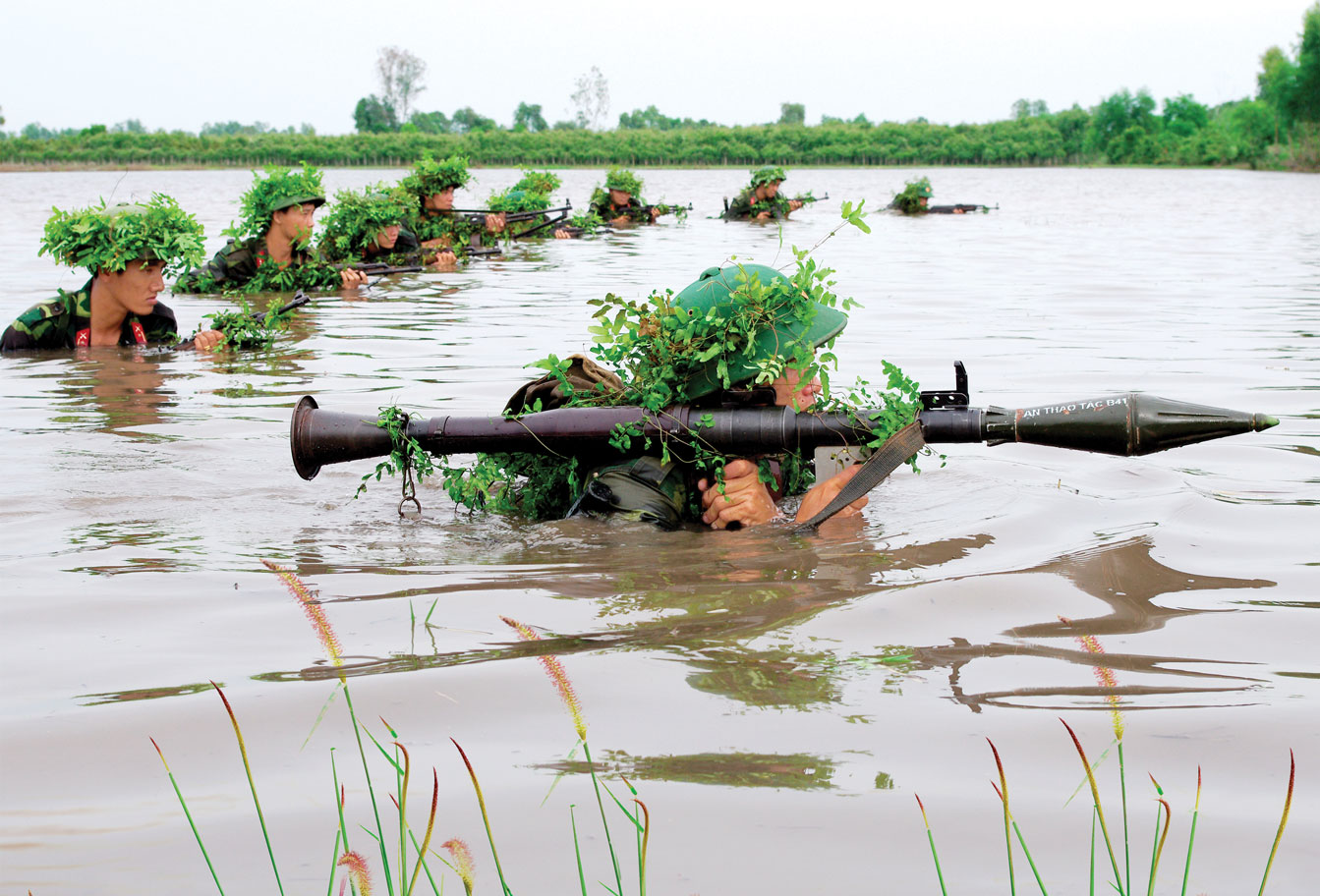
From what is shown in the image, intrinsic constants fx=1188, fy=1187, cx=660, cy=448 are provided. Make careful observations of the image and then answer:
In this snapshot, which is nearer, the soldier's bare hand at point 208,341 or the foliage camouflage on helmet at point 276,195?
the soldier's bare hand at point 208,341

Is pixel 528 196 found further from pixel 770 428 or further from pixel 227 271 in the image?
pixel 770 428

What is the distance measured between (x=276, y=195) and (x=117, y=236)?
175 inches

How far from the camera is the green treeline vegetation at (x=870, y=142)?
70.5 metres

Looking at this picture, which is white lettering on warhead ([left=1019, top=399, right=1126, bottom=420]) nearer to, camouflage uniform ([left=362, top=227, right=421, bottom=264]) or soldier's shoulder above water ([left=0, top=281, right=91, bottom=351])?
soldier's shoulder above water ([left=0, top=281, right=91, bottom=351])

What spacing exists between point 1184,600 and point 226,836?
104 inches

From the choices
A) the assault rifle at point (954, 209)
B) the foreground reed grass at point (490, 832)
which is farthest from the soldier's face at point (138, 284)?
the assault rifle at point (954, 209)

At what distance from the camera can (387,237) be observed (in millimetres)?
15945

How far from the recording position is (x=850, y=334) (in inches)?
397

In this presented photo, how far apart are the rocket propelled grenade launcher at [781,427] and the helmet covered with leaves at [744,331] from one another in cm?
17

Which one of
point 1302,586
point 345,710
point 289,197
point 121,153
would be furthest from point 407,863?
point 121,153

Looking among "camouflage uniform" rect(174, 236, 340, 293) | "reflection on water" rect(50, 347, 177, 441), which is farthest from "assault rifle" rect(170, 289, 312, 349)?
"camouflage uniform" rect(174, 236, 340, 293)

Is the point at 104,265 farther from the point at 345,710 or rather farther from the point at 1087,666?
the point at 1087,666

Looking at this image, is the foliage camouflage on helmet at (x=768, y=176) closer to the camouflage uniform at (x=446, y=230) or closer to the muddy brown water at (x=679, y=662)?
the camouflage uniform at (x=446, y=230)

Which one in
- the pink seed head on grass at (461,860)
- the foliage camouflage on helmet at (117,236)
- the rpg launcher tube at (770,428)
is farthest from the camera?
the foliage camouflage on helmet at (117,236)
